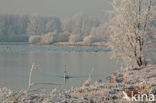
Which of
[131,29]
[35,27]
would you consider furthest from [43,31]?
[131,29]

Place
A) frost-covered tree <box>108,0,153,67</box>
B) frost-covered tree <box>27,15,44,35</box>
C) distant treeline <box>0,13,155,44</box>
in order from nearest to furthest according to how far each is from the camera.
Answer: frost-covered tree <box>108,0,153,67</box>
distant treeline <box>0,13,155,44</box>
frost-covered tree <box>27,15,44,35</box>

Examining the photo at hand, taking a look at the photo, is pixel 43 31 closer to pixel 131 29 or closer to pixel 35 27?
pixel 35 27

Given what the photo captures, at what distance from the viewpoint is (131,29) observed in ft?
57.5

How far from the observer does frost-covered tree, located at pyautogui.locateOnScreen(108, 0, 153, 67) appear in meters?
17.6

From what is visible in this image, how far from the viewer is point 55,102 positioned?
5.72 metres

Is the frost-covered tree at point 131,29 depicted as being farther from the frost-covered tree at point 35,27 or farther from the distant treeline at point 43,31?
the frost-covered tree at point 35,27

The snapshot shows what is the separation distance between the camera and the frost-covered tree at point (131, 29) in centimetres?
1758

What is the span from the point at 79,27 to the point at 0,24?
26435mm

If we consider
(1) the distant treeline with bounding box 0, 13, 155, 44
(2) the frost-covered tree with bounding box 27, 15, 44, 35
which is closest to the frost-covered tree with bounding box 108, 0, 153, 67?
(1) the distant treeline with bounding box 0, 13, 155, 44

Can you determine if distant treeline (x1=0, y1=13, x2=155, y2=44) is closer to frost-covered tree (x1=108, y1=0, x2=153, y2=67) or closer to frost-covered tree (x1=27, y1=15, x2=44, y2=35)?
frost-covered tree (x1=27, y1=15, x2=44, y2=35)

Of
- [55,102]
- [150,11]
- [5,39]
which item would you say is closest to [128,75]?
[150,11]

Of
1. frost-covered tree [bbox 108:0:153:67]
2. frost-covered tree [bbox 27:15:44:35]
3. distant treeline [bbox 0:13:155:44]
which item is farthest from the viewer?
frost-covered tree [bbox 27:15:44:35]

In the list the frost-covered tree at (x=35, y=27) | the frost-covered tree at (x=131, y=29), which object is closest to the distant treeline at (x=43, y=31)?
the frost-covered tree at (x=35, y=27)

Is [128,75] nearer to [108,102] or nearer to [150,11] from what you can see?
[150,11]
